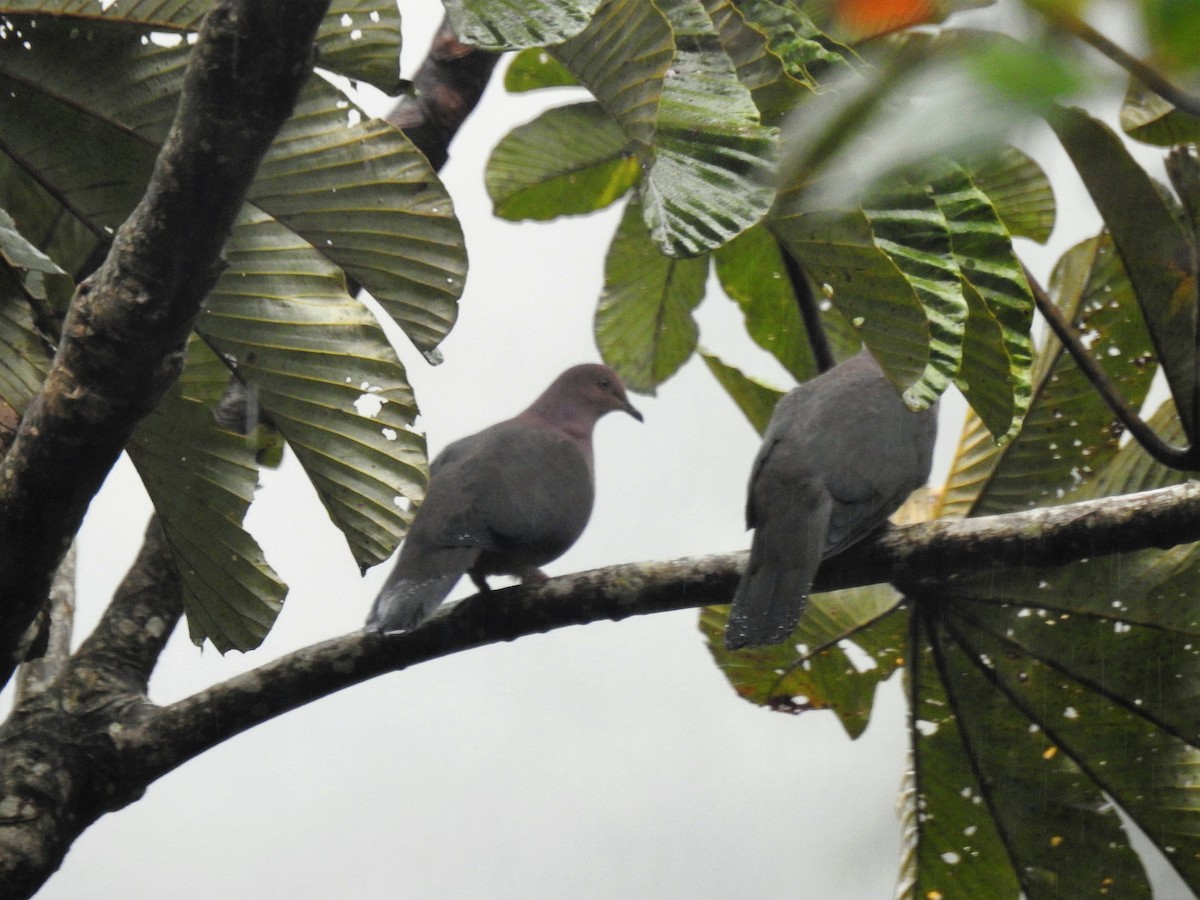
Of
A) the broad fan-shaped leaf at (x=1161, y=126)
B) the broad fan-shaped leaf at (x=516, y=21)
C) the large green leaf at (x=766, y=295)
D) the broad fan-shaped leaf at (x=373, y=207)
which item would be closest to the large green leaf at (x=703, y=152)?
the broad fan-shaped leaf at (x=516, y=21)

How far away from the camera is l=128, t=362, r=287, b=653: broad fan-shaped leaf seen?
7.45ft

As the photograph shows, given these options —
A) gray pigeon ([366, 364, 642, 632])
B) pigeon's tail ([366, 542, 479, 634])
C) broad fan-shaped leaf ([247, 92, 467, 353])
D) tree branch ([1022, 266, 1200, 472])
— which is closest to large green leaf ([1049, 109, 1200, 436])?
tree branch ([1022, 266, 1200, 472])

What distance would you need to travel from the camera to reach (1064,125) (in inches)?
20.5

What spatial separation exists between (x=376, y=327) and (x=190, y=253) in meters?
0.60

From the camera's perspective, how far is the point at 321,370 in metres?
2.19

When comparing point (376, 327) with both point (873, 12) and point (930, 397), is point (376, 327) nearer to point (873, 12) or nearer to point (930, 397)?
point (930, 397)

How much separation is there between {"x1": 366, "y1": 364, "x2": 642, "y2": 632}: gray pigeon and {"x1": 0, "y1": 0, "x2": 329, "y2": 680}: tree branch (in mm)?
613

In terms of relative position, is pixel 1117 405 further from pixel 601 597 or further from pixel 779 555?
pixel 601 597

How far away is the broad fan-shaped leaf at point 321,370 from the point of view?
2180mm

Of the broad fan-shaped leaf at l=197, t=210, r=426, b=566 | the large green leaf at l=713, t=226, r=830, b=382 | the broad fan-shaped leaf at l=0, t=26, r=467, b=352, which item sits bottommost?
the broad fan-shaped leaf at l=197, t=210, r=426, b=566

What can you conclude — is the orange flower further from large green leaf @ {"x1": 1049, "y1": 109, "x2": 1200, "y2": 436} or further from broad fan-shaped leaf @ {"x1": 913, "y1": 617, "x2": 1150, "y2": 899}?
broad fan-shaped leaf @ {"x1": 913, "y1": 617, "x2": 1150, "y2": 899}

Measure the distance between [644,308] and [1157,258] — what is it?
164 cm

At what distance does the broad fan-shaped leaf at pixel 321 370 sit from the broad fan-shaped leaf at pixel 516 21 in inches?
26.9

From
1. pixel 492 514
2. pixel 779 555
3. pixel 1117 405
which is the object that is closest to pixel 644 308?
pixel 492 514
